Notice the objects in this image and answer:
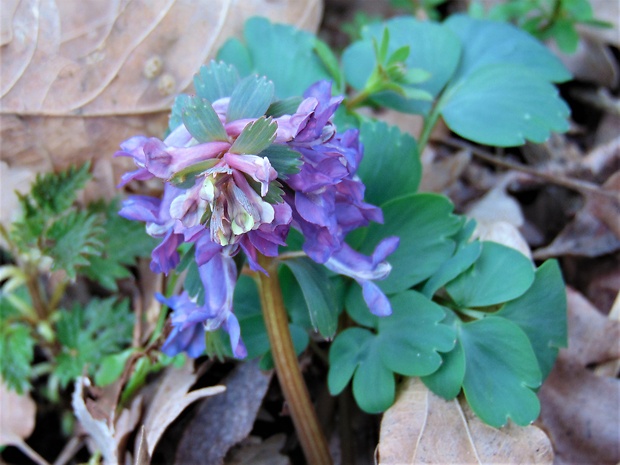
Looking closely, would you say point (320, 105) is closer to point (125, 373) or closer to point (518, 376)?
point (518, 376)

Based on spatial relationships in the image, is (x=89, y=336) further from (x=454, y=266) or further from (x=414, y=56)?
(x=414, y=56)

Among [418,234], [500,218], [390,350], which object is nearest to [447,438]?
[390,350]

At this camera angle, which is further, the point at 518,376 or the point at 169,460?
the point at 169,460

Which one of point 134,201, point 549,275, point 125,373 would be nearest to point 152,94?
point 134,201

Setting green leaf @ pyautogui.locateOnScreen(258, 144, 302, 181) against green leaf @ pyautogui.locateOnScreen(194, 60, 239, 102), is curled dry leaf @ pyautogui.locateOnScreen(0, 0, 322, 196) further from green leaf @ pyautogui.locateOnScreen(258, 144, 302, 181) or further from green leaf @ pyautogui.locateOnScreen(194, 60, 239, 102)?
green leaf @ pyautogui.locateOnScreen(258, 144, 302, 181)

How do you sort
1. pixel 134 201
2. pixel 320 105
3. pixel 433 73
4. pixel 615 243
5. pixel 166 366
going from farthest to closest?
pixel 615 243 → pixel 433 73 → pixel 166 366 → pixel 134 201 → pixel 320 105

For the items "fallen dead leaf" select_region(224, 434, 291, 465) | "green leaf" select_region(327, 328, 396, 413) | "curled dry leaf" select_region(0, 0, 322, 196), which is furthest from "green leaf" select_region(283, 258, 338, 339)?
"curled dry leaf" select_region(0, 0, 322, 196)
